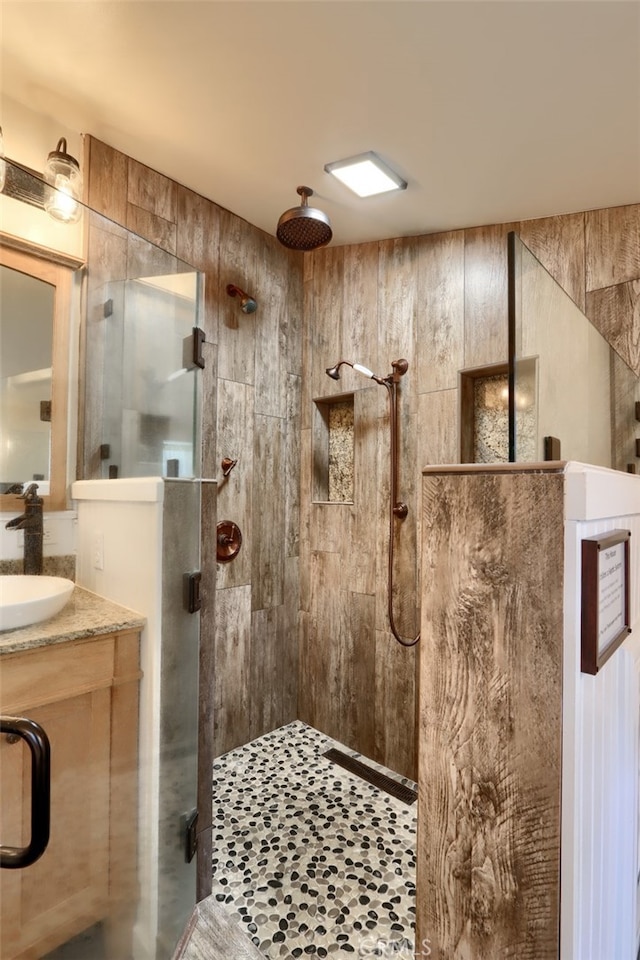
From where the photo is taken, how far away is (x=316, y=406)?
9.56 feet

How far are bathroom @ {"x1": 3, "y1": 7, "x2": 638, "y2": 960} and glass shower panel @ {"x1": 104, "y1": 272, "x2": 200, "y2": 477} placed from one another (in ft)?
1.86

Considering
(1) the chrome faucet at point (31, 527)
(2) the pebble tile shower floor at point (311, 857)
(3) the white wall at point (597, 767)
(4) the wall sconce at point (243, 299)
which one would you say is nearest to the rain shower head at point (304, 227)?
(4) the wall sconce at point (243, 299)

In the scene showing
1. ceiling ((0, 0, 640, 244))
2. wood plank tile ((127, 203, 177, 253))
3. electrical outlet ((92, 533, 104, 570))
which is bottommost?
electrical outlet ((92, 533, 104, 570))

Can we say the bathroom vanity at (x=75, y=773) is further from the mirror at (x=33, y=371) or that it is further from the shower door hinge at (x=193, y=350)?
the shower door hinge at (x=193, y=350)

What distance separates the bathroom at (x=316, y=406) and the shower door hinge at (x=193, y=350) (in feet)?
1.89

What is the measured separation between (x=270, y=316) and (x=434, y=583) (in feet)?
7.05

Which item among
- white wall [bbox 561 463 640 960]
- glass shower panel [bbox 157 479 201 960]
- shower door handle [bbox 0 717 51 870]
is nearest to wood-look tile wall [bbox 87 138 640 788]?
glass shower panel [bbox 157 479 201 960]

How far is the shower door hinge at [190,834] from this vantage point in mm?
1603

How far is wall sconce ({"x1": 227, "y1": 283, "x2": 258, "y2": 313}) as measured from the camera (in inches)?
98.5

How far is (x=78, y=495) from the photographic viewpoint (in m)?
1.60

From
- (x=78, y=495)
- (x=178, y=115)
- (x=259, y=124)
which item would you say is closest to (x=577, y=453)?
(x=78, y=495)

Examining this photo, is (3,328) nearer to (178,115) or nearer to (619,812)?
(178,115)

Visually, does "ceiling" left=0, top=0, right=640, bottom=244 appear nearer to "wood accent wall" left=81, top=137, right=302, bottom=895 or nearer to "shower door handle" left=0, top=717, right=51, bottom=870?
"wood accent wall" left=81, top=137, right=302, bottom=895

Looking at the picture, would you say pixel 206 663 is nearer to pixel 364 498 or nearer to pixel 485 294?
pixel 364 498
